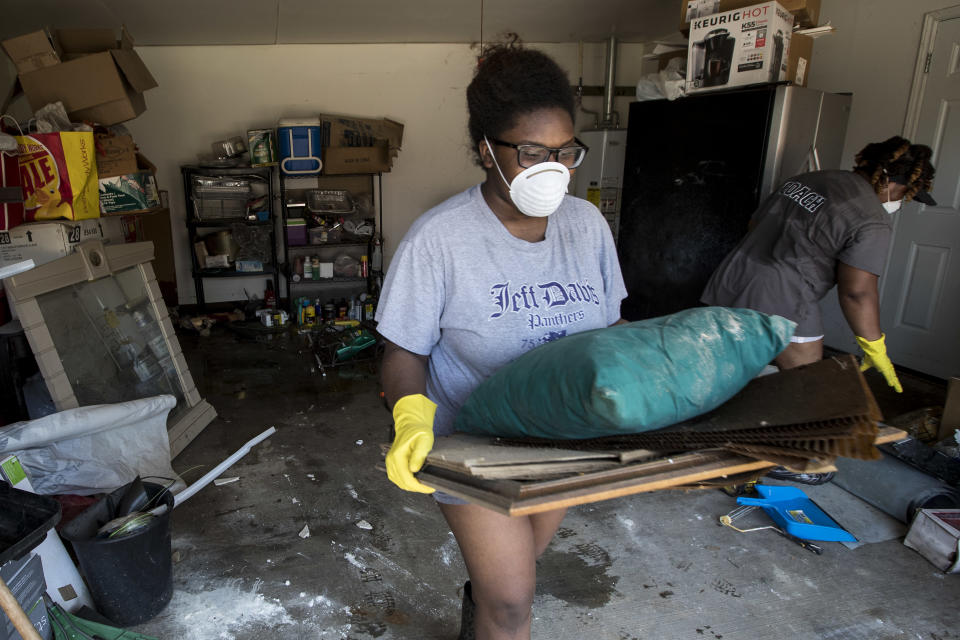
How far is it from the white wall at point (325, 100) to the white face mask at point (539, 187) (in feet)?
12.2

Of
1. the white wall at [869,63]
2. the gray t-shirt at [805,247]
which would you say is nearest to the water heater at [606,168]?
the white wall at [869,63]

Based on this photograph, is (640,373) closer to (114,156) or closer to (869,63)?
(114,156)

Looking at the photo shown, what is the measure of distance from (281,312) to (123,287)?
208 centimetres

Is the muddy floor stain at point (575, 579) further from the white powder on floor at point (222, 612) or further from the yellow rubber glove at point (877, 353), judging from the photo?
the yellow rubber glove at point (877, 353)

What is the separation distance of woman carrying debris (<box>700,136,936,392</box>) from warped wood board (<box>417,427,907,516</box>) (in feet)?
4.96

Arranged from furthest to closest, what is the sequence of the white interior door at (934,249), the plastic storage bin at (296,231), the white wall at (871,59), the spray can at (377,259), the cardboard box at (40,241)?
the spray can at (377,259)
the plastic storage bin at (296,231)
the white wall at (871,59)
the white interior door at (934,249)
the cardboard box at (40,241)

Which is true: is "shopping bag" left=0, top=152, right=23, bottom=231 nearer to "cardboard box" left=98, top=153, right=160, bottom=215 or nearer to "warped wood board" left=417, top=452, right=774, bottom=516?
"cardboard box" left=98, top=153, right=160, bottom=215

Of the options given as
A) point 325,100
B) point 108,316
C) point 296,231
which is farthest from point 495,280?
point 325,100

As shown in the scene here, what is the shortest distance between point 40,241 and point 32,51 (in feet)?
3.12

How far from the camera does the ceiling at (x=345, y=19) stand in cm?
355

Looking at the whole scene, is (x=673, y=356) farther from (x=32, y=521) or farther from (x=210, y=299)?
(x=210, y=299)

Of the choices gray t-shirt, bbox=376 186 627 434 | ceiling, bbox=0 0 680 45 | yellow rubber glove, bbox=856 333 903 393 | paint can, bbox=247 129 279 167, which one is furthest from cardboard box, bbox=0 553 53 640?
paint can, bbox=247 129 279 167

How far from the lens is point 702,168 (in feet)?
10.6

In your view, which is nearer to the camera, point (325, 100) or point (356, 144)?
point (356, 144)
